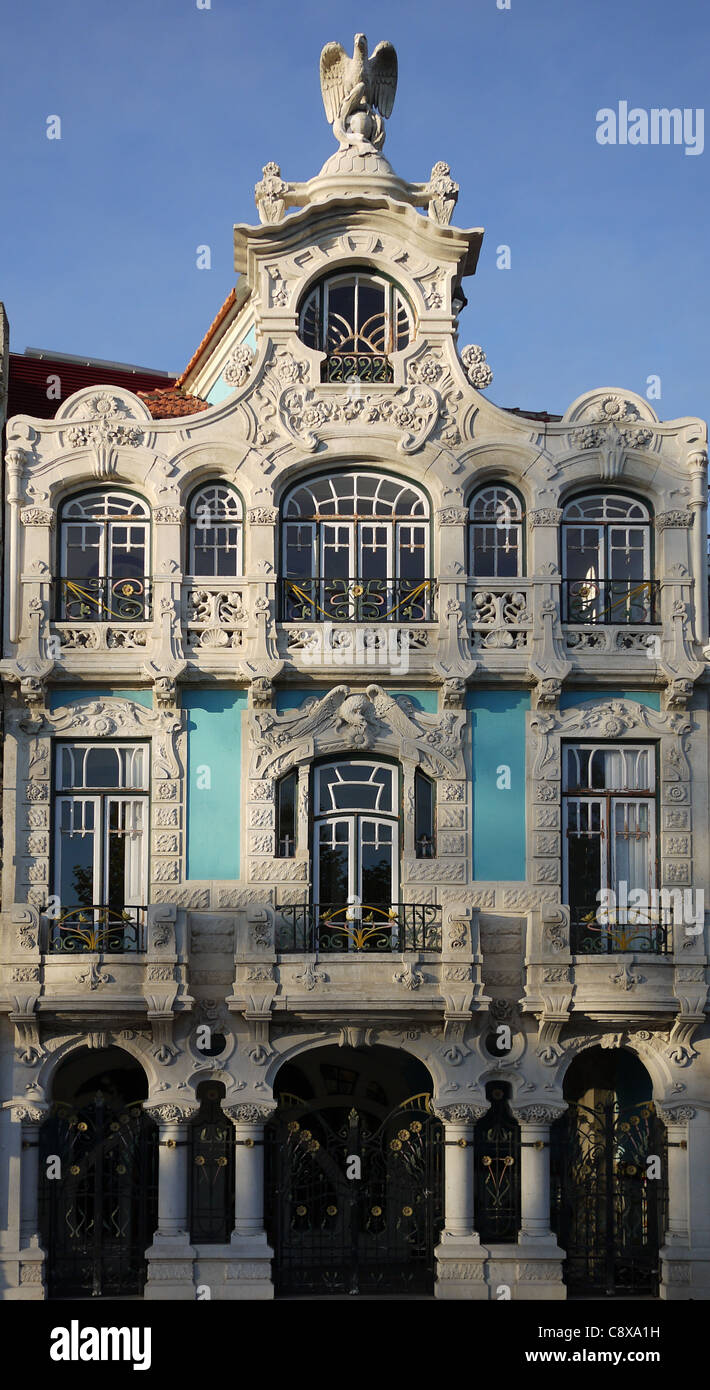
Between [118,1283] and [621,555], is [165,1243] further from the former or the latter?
[621,555]

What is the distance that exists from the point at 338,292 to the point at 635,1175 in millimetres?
13510

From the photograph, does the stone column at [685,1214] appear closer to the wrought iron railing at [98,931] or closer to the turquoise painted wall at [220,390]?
the wrought iron railing at [98,931]

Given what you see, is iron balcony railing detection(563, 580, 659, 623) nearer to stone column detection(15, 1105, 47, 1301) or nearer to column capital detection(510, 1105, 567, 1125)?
column capital detection(510, 1105, 567, 1125)

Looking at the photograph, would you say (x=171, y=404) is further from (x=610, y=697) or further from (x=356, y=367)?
(x=610, y=697)

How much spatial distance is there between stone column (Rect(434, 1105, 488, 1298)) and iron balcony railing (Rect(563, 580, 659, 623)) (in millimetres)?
7194

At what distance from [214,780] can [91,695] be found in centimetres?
215

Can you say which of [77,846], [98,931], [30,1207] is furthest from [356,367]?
[30,1207]

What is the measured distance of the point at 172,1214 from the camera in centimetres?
2761

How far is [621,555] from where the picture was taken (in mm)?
29703

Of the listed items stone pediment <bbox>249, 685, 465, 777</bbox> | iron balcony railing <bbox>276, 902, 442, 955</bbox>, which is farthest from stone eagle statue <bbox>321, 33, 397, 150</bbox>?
iron balcony railing <bbox>276, 902, 442, 955</bbox>

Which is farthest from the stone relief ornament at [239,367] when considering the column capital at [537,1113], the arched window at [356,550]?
the column capital at [537,1113]

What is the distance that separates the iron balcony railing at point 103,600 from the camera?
2906 centimetres

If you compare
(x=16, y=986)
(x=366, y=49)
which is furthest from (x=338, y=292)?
(x=16, y=986)

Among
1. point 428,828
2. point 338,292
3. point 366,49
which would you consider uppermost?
point 366,49
